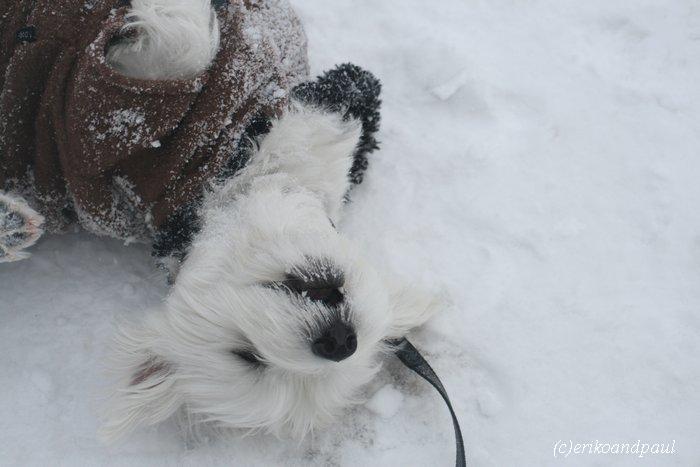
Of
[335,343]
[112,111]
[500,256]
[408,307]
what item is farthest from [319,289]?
[500,256]

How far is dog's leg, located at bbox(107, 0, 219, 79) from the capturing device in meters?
1.48

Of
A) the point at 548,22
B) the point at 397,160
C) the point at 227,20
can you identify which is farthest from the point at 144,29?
the point at 548,22

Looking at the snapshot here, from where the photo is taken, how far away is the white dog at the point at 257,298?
1.23 m

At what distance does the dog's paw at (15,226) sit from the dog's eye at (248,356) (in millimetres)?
728

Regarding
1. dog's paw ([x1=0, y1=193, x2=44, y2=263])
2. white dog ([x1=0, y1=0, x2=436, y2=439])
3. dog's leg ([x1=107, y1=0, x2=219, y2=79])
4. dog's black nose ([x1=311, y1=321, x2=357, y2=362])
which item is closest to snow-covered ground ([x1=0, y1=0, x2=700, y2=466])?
white dog ([x1=0, y1=0, x2=436, y2=439])

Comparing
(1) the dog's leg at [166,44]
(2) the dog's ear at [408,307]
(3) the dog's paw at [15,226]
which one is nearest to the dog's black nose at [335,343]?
(2) the dog's ear at [408,307]

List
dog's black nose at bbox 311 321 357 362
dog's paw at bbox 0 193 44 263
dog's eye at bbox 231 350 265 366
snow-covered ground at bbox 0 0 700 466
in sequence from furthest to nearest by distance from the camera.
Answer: snow-covered ground at bbox 0 0 700 466 < dog's paw at bbox 0 193 44 263 < dog's eye at bbox 231 350 265 366 < dog's black nose at bbox 311 321 357 362

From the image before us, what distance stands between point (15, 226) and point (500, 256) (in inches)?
58.9

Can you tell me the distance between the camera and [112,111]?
56.0 inches

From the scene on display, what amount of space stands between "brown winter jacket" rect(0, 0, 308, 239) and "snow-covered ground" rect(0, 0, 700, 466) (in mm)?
409

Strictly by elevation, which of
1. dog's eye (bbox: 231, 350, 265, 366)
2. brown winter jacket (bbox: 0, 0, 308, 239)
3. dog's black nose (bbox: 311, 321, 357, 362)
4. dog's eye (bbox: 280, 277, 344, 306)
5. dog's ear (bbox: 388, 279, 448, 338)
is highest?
brown winter jacket (bbox: 0, 0, 308, 239)

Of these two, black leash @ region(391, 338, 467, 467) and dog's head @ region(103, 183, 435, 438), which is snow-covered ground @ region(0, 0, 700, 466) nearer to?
black leash @ region(391, 338, 467, 467)

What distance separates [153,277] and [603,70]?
6.45 feet

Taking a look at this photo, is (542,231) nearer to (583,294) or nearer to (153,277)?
(583,294)
